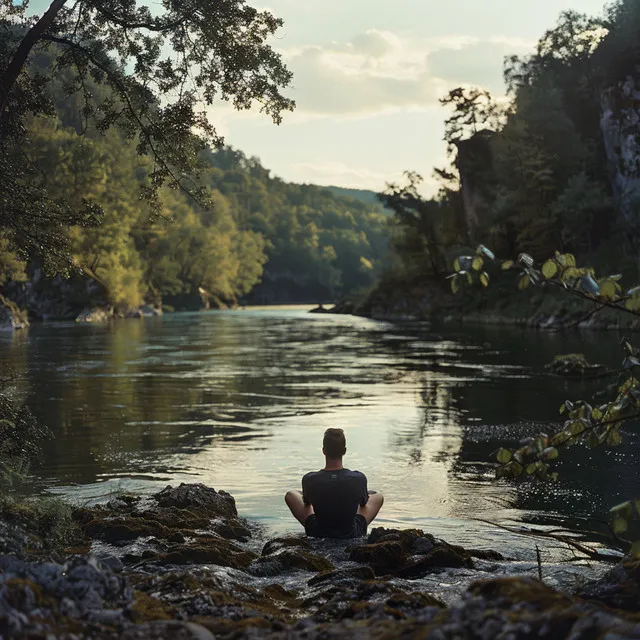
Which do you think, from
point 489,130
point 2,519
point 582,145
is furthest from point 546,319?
point 2,519

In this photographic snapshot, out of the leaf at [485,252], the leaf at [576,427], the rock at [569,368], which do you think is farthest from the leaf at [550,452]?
the rock at [569,368]

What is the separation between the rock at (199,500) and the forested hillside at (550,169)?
47872 mm

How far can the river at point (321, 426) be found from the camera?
41.7 feet

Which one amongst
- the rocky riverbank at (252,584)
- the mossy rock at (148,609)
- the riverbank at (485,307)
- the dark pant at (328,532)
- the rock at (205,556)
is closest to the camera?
the rocky riverbank at (252,584)

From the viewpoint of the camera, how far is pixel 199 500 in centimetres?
1148

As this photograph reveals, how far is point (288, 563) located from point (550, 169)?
211ft

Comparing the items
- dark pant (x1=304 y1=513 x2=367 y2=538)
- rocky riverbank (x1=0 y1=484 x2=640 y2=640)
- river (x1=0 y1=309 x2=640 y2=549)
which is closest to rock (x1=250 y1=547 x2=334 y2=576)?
rocky riverbank (x1=0 y1=484 x2=640 y2=640)

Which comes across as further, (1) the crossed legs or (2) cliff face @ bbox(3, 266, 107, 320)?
(2) cliff face @ bbox(3, 266, 107, 320)

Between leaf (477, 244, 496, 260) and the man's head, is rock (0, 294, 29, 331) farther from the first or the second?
leaf (477, 244, 496, 260)

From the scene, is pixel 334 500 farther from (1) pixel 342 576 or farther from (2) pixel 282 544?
(1) pixel 342 576

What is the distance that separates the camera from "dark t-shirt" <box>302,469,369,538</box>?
962 centimetres

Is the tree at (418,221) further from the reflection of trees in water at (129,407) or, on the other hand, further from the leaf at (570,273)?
the leaf at (570,273)

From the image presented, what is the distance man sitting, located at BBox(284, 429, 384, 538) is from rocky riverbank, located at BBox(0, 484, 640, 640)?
0.23m

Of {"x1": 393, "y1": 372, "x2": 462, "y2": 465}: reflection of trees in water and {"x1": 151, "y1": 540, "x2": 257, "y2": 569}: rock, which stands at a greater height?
{"x1": 151, "y1": 540, "x2": 257, "y2": 569}: rock
